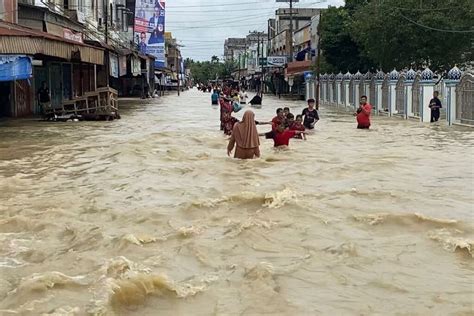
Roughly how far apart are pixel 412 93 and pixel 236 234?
2316cm

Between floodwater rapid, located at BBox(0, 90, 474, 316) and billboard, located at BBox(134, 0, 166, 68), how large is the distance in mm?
43952

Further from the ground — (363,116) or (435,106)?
(435,106)

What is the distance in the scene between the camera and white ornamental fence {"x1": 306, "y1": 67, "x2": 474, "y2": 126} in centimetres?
2441

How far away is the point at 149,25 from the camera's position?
5947 centimetres

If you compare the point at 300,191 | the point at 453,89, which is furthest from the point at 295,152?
the point at 453,89

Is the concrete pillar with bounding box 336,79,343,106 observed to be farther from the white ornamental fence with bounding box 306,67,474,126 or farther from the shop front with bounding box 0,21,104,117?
the shop front with bounding box 0,21,104,117

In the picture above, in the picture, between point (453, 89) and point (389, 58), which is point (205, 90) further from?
point (453, 89)

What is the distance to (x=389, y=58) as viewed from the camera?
1371 inches

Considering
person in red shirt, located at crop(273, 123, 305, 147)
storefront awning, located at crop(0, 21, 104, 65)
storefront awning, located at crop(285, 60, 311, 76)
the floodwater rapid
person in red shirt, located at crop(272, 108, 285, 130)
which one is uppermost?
storefront awning, located at crop(285, 60, 311, 76)

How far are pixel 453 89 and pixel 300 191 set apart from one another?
16.4 meters

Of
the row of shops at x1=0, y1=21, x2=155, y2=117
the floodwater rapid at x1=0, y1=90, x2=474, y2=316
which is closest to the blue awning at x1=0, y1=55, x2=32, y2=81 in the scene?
the row of shops at x1=0, y1=21, x2=155, y2=117

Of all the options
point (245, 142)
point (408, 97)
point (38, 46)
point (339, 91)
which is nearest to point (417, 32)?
point (408, 97)

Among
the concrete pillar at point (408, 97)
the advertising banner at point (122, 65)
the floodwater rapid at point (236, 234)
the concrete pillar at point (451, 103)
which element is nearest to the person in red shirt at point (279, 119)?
the floodwater rapid at point (236, 234)

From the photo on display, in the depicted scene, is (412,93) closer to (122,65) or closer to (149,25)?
(122,65)
